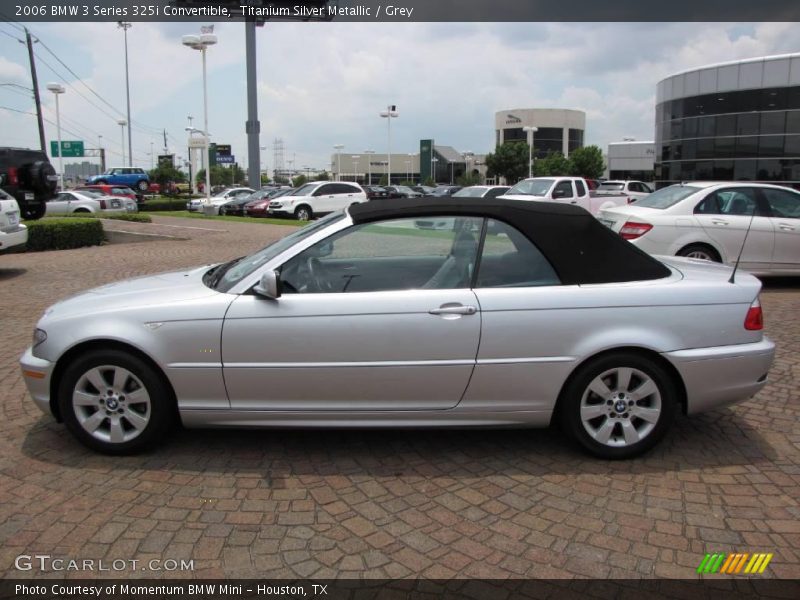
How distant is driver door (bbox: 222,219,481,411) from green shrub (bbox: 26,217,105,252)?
13.3 m

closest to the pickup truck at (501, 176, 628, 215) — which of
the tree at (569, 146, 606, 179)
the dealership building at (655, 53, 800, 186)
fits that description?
the dealership building at (655, 53, 800, 186)

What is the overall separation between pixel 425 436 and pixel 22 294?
7.75 meters

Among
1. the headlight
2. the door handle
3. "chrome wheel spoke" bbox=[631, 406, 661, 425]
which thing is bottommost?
"chrome wheel spoke" bbox=[631, 406, 661, 425]

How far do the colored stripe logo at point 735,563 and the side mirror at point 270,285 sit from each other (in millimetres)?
2583

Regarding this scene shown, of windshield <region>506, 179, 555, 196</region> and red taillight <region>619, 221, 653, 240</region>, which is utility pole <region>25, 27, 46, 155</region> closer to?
windshield <region>506, 179, 555, 196</region>

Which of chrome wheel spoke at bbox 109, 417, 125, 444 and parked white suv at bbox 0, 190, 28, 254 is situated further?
parked white suv at bbox 0, 190, 28, 254

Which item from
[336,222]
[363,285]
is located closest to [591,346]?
[363,285]

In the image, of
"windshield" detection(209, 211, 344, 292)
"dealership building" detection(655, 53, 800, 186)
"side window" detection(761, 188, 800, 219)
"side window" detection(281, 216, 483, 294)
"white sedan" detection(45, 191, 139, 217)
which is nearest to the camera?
"side window" detection(281, 216, 483, 294)

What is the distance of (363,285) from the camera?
401cm

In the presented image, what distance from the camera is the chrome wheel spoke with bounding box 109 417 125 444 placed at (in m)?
3.96

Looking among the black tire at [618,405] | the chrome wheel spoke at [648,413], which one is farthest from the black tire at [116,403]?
the chrome wheel spoke at [648,413]
